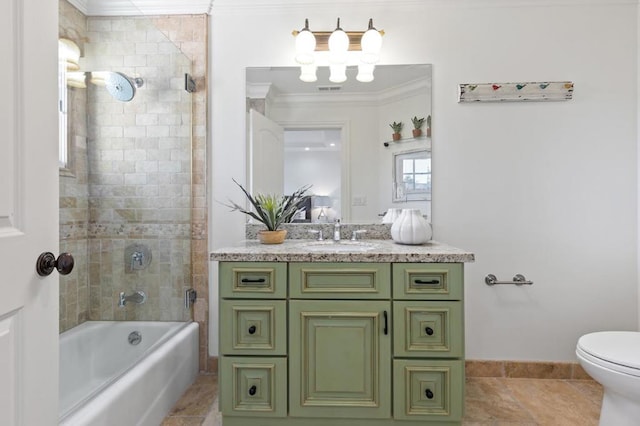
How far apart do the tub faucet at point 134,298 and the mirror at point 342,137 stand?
93cm

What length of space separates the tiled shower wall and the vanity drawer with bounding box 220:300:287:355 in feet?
2.27

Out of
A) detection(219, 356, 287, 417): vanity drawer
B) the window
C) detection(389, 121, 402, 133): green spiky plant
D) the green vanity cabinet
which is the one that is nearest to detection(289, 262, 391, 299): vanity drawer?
the green vanity cabinet

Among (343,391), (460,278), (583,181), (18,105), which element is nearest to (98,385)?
(343,391)

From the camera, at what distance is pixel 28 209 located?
869mm

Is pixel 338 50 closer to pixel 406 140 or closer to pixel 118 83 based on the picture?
pixel 406 140

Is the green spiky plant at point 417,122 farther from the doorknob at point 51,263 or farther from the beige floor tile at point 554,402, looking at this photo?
the doorknob at point 51,263

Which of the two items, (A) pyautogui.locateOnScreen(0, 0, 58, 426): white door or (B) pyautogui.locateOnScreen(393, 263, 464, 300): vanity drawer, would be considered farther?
(B) pyautogui.locateOnScreen(393, 263, 464, 300): vanity drawer

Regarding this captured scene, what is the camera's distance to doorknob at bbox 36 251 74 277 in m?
0.89

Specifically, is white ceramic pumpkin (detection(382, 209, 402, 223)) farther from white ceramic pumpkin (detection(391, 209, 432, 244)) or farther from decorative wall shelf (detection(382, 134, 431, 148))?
decorative wall shelf (detection(382, 134, 431, 148))

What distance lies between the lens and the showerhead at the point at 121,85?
6.45 feet

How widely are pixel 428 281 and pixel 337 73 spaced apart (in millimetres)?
1303

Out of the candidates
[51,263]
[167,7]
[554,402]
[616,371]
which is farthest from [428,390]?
[167,7]

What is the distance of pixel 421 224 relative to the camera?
1.82 m

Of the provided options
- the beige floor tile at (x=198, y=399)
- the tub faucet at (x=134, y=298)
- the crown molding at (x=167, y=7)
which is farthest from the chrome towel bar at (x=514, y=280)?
the crown molding at (x=167, y=7)
